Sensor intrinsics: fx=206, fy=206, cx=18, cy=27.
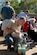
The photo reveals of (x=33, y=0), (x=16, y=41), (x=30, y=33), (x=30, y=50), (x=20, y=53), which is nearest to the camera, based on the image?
(x=20, y=53)

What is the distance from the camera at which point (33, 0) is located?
3894 cm

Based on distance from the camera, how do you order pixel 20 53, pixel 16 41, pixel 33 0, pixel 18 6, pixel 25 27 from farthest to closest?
1. pixel 33 0
2. pixel 18 6
3. pixel 25 27
4. pixel 16 41
5. pixel 20 53

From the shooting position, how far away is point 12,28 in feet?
16.4

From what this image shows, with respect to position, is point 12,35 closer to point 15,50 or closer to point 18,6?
point 15,50

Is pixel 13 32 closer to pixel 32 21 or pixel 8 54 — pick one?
pixel 8 54

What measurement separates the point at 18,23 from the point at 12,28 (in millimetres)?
192

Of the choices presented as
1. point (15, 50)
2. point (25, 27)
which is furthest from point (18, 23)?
point (25, 27)

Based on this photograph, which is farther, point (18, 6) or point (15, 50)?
point (18, 6)

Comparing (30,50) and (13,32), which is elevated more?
(13,32)

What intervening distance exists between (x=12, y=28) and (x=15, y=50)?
0.56 metres

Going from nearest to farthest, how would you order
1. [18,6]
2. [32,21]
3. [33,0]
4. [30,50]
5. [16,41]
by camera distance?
[16,41], [30,50], [32,21], [18,6], [33,0]

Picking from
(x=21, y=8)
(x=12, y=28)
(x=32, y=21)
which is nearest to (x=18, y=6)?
(x=21, y=8)

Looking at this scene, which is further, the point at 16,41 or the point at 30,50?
the point at 30,50

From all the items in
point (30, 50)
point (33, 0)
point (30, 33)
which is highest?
point (33, 0)
